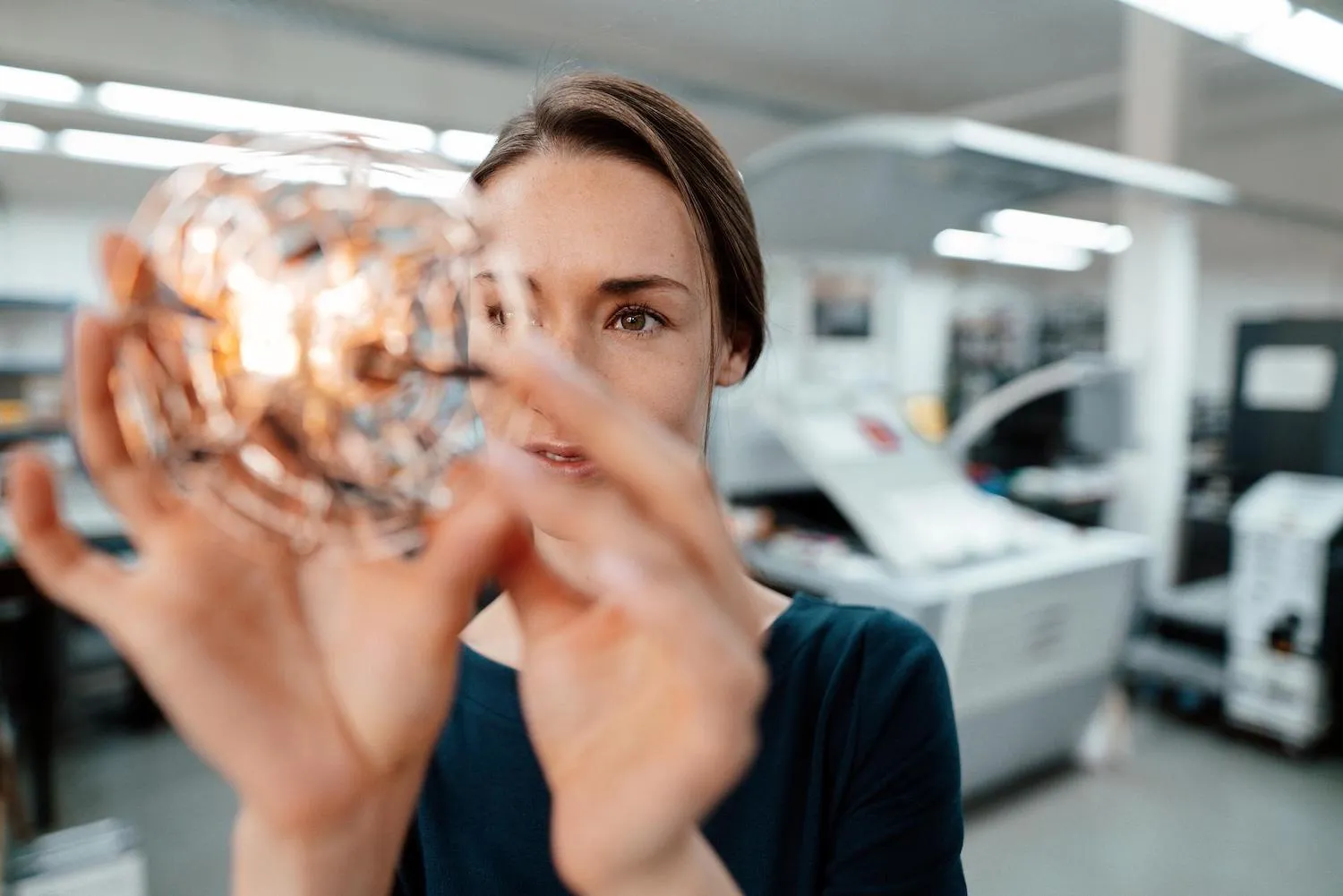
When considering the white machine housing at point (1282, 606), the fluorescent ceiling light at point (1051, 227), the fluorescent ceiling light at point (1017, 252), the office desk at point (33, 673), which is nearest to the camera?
the office desk at point (33, 673)

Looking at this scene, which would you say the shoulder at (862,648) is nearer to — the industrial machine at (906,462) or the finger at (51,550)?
the finger at (51,550)

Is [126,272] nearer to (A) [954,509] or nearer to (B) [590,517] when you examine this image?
(B) [590,517]

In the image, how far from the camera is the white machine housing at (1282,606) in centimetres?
292

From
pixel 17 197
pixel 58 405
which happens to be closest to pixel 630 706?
pixel 58 405

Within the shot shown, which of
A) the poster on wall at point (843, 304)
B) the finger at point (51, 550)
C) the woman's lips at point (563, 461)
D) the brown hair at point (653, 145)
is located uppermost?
the poster on wall at point (843, 304)

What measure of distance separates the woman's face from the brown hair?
14 mm

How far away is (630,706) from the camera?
0.36m

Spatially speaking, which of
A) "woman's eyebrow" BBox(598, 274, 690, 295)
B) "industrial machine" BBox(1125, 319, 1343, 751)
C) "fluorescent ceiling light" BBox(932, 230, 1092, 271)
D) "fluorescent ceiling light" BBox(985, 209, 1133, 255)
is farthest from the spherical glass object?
"fluorescent ceiling light" BBox(932, 230, 1092, 271)

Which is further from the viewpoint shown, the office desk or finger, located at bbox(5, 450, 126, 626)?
the office desk

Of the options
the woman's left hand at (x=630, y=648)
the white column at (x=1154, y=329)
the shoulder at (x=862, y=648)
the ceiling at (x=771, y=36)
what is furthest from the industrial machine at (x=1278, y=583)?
the woman's left hand at (x=630, y=648)

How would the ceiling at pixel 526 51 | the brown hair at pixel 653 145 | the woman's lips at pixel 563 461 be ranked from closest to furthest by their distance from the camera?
the woman's lips at pixel 563 461 < the brown hair at pixel 653 145 < the ceiling at pixel 526 51

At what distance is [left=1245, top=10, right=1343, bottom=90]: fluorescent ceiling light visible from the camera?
161 cm

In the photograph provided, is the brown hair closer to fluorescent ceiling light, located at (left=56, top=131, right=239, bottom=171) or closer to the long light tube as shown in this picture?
fluorescent ceiling light, located at (left=56, top=131, right=239, bottom=171)

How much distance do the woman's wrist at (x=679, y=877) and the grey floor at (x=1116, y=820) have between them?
7.2 inches
